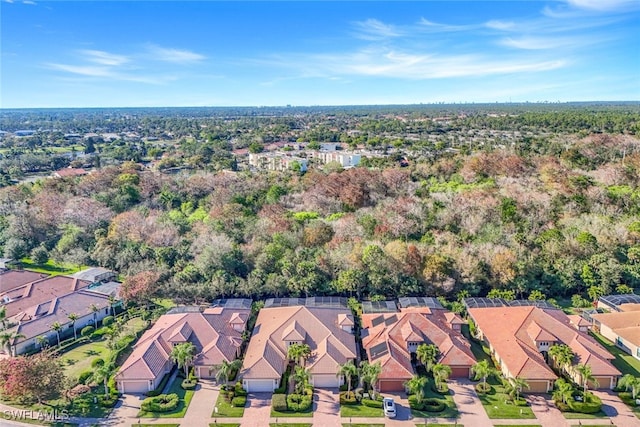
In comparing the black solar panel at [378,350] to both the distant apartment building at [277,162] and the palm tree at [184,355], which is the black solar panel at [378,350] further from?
the distant apartment building at [277,162]

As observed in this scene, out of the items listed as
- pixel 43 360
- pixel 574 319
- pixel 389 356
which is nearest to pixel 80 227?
pixel 43 360

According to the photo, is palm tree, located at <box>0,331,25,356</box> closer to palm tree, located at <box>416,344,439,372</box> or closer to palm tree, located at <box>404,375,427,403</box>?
palm tree, located at <box>404,375,427,403</box>

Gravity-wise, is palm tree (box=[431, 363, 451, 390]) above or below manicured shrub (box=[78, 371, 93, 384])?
above

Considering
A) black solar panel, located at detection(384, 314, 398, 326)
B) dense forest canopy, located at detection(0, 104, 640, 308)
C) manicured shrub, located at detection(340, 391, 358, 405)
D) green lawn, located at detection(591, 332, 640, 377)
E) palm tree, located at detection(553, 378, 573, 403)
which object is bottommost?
green lawn, located at detection(591, 332, 640, 377)

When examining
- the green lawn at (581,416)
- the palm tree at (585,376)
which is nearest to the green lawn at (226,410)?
the green lawn at (581,416)

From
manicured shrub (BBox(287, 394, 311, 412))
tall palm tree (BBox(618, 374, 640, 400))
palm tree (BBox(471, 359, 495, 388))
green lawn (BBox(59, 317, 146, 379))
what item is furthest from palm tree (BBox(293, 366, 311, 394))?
tall palm tree (BBox(618, 374, 640, 400))

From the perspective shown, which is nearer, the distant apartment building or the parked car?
the parked car

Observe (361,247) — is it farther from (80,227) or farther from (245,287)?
(80,227)
